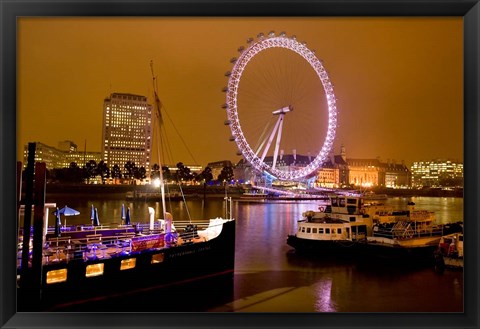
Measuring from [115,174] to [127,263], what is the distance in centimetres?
3222

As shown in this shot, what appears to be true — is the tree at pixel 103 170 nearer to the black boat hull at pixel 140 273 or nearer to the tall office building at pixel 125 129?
the tall office building at pixel 125 129

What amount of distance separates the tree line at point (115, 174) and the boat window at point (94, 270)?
20.2 meters

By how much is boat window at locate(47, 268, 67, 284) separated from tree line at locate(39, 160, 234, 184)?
20367 mm

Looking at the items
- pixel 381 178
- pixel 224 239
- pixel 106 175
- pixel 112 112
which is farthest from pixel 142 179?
pixel 224 239

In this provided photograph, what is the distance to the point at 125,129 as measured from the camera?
1284 inches

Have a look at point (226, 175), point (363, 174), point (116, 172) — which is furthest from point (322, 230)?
point (363, 174)

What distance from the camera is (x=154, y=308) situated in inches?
253

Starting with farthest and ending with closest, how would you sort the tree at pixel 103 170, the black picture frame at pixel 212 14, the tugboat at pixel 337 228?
the tree at pixel 103 170 → the tugboat at pixel 337 228 → the black picture frame at pixel 212 14

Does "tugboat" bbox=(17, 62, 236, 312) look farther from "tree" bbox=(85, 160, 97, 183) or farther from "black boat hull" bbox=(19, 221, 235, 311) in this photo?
"tree" bbox=(85, 160, 97, 183)

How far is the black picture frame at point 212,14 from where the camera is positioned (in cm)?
473

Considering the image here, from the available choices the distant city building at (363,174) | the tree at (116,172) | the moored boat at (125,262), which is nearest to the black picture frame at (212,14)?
the moored boat at (125,262)

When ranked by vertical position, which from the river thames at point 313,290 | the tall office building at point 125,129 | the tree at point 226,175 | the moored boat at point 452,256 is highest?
the tall office building at point 125,129

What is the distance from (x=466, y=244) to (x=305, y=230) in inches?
230

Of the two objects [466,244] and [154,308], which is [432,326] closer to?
[466,244]
